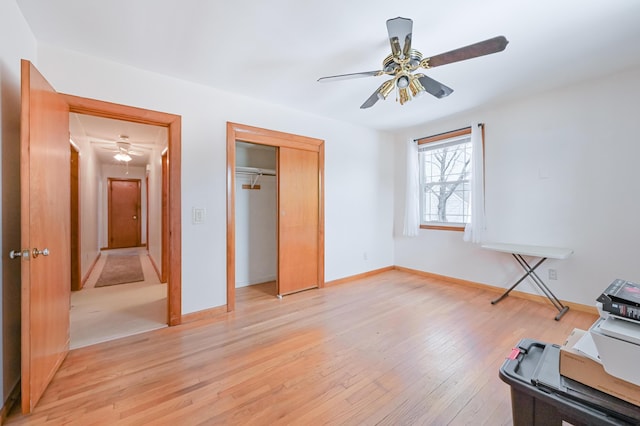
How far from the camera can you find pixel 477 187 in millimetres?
3646

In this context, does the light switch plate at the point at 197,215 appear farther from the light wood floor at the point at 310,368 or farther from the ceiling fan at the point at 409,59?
the ceiling fan at the point at 409,59

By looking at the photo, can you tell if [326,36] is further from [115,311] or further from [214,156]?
[115,311]

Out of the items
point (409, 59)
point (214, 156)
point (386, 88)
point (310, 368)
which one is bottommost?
point (310, 368)

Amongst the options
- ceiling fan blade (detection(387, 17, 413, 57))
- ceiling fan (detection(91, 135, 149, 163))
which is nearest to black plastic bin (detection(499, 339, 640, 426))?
ceiling fan blade (detection(387, 17, 413, 57))

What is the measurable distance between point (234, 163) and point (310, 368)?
7.30ft

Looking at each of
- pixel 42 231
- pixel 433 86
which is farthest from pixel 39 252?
pixel 433 86

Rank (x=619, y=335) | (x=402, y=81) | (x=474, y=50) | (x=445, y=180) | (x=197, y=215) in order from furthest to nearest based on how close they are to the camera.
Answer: (x=445, y=180) → (x=197, y=215) → (x=402, y=81) → (x=474, y=50) → (x=619, y=335)

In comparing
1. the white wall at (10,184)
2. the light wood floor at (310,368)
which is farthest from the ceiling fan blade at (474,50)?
the white wall at (10,184)

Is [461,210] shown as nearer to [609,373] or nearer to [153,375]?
[609,373]

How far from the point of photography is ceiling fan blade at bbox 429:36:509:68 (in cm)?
155

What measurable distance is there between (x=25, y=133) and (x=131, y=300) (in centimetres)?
256

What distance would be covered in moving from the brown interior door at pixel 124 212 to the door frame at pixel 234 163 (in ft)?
21.7

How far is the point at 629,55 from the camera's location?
7.77 feet

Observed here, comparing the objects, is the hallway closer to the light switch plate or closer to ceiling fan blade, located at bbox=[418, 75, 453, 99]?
the light switch plate
